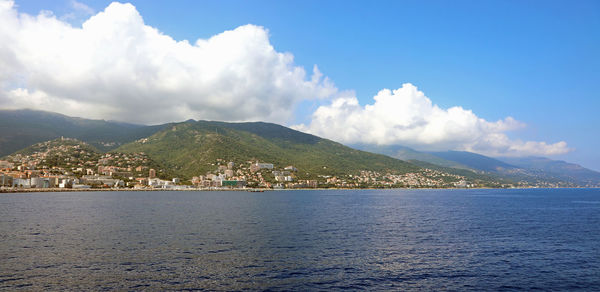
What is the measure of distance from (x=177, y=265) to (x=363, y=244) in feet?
93.9

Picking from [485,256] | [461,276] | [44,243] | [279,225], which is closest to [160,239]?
[44,243]

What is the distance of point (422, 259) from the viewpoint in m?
46.0

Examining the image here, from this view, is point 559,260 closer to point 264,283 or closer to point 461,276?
point 461,276

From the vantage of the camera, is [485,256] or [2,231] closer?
[485,256]

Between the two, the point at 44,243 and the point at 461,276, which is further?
the point at 44,243

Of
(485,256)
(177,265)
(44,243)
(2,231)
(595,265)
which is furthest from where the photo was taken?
(2,231)

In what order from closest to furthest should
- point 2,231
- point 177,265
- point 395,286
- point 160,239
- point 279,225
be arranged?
1. point 395,286
2. point 177,265
3. point 160,239
4. point 2,231
5. point 279,225

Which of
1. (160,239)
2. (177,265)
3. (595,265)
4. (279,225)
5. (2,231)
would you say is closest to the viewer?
(177,265)

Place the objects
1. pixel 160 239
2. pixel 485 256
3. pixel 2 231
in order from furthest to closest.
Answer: pixel 2 231
pixel 160 239
pixel 485 256

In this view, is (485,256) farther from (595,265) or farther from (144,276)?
(144,276)

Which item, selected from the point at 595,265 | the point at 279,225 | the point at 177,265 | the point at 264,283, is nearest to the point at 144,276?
the point at 177,265

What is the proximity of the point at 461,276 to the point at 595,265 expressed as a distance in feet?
65.3

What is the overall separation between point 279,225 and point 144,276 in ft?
140

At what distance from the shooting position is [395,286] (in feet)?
113
